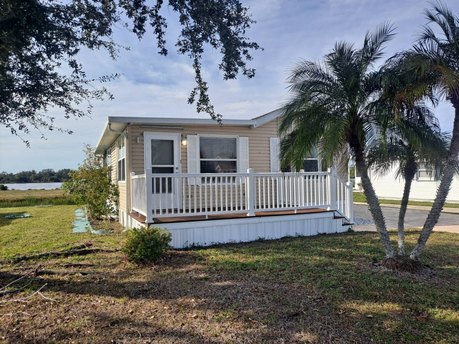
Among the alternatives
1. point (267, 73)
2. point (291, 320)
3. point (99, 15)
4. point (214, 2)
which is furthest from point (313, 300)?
point (267, 73)

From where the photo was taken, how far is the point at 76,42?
4887 mm

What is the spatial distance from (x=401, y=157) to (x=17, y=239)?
8.72m

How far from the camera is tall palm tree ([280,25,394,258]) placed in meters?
4.84

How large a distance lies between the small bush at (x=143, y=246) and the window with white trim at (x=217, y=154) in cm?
406

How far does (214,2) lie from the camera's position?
4.81m

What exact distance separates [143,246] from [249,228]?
286 cm

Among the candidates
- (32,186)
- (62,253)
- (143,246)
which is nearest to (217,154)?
(143,246)

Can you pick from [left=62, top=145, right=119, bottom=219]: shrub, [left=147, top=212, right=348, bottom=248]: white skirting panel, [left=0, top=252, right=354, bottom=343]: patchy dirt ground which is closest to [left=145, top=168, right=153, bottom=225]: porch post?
[left=147, top=212, right=348, bottom=248]: white skirting panel

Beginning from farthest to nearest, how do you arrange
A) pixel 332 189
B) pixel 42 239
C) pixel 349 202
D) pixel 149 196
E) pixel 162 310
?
1. pixel 349 202
2. pixel 332 189
3. pixel 42 239
4. pixel 149 196
5. pixel 162 310

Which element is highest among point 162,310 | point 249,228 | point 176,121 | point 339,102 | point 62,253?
point 176,121

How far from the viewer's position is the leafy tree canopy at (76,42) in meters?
4.44

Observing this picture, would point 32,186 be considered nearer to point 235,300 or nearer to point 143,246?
point 143,246

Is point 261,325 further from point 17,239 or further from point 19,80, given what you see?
point 17,239

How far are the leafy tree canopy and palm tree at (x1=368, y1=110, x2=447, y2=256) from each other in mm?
2256
